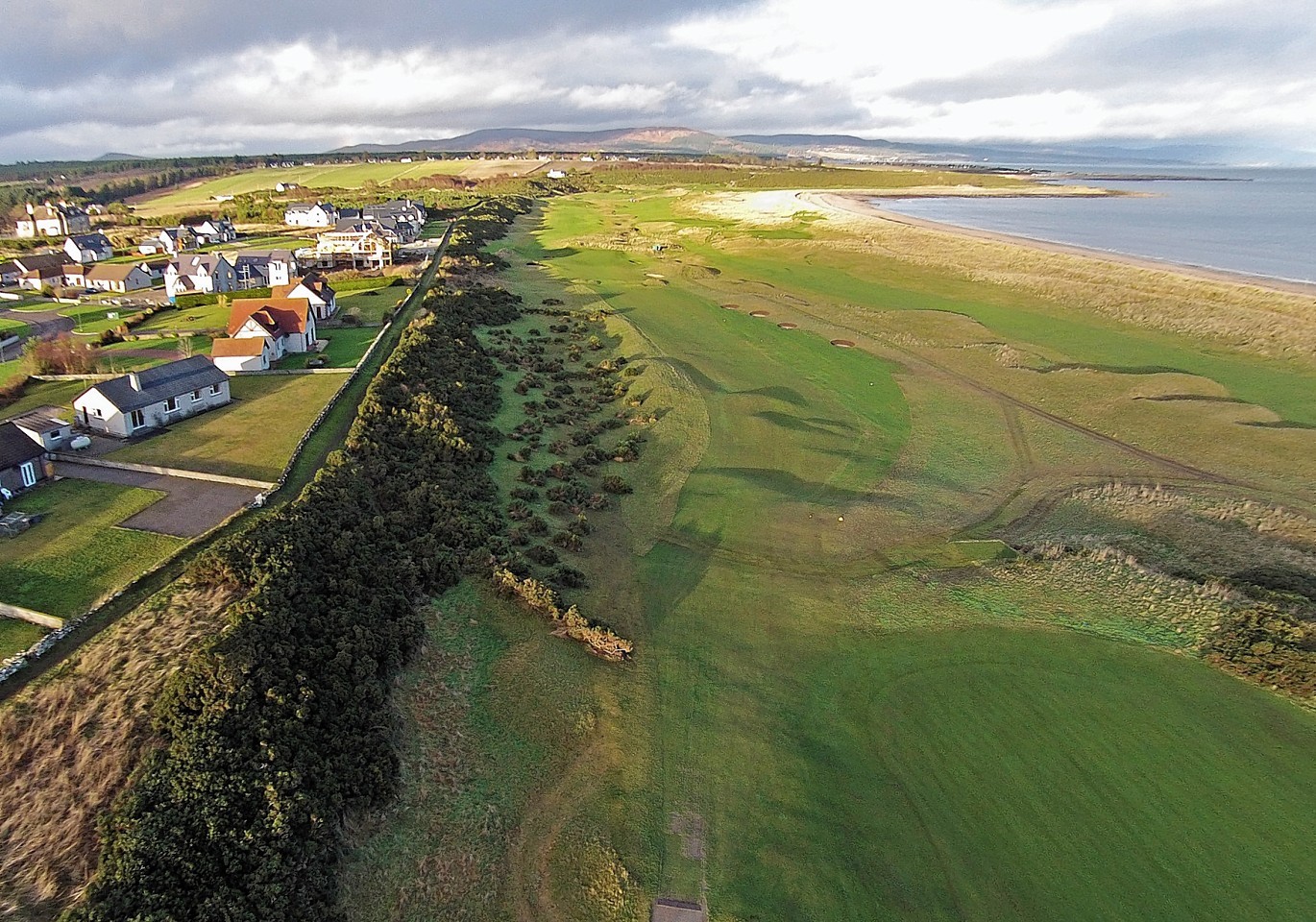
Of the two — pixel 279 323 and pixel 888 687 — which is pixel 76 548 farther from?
pixel 279 323

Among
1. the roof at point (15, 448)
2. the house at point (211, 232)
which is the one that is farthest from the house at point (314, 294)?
the house at point (211, 232)

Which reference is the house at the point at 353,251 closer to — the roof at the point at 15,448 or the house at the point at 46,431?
the house at the point at 46,431

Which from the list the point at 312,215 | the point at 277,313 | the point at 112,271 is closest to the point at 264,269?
the point at 112,271

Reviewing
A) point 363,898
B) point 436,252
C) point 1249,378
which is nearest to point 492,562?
point 363,898

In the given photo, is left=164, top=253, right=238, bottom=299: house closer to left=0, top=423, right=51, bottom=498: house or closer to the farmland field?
the farmland field

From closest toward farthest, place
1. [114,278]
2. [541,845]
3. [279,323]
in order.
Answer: [541,845], [279,323], [114,278]

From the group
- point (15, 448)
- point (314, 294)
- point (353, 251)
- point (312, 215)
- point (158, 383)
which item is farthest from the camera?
point (312, 215)
